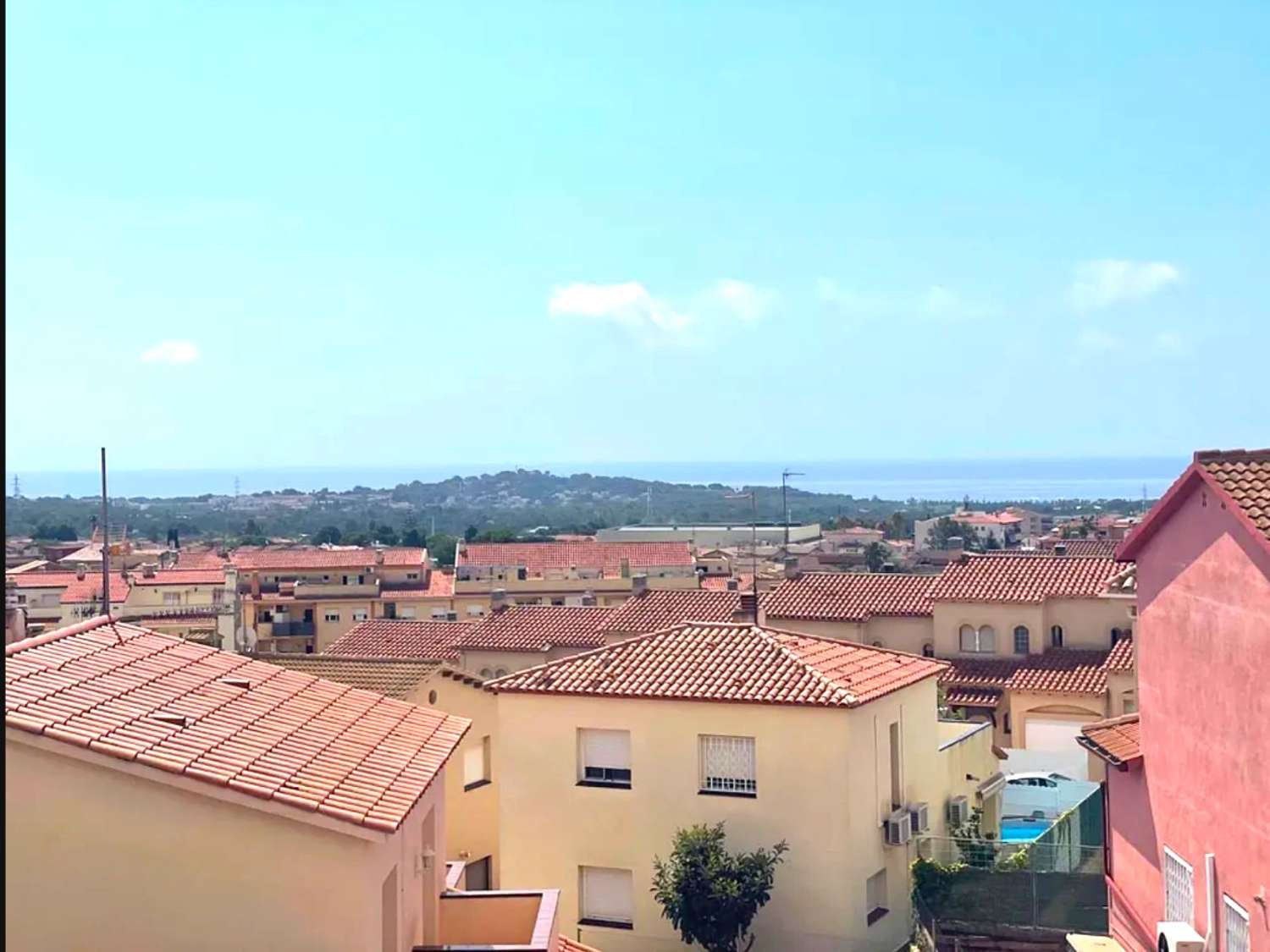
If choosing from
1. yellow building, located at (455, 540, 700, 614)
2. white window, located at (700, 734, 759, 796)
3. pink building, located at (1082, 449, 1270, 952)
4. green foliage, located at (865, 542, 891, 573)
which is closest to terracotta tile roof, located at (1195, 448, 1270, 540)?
pink building, located at (1082, 449, 1270, 952)

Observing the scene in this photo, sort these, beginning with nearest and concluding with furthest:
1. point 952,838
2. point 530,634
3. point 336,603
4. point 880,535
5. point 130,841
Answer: point 130,841 → point 952,838 → point 530,634 → point 336,603 → point 880,535

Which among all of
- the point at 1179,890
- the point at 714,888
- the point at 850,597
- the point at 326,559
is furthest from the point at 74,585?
the point at 1179,890

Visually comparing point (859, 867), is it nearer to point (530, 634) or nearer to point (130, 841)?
point (130, 841)

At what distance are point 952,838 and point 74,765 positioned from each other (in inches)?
663

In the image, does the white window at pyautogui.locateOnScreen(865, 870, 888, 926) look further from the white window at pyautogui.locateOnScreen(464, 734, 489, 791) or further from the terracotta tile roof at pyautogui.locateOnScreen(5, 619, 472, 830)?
the terracotta tile roof at pyautogui.locateOnScreen(5, 619, 472, 830)

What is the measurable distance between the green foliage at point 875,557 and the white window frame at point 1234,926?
91999 mm

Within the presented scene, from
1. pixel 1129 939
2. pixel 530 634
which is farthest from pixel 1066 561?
pixel 1129 939

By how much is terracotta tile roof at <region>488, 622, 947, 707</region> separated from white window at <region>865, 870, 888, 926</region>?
2.84 m

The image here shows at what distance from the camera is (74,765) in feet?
30.1

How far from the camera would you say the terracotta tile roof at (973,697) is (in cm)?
4106

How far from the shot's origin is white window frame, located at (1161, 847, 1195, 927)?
12.6 meters

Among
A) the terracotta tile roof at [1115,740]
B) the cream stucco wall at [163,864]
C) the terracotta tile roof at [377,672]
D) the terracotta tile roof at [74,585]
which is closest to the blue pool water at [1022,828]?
the terracotta tile roof at [377,672]

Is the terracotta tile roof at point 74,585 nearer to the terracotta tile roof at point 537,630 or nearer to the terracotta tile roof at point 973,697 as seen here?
the terracotta tile roof at point 537,630

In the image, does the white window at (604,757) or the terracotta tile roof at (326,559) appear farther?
the terracotta tile roof at (326,559)
